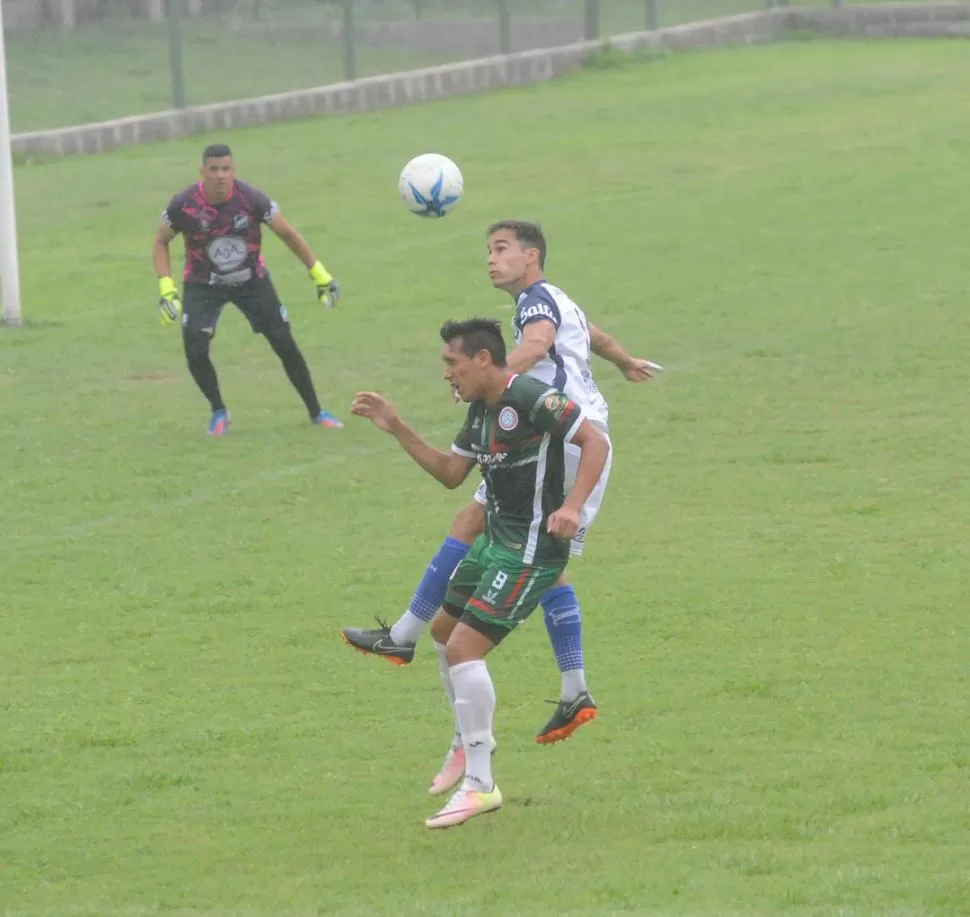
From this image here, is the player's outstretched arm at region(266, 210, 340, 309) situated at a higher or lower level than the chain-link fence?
higher

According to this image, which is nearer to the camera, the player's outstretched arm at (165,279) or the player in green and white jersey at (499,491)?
the player in green and white jersey at (499,491)

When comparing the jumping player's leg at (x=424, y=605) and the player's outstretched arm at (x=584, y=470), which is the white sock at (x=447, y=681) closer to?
the jumping player's leg at (x=424, y=605)

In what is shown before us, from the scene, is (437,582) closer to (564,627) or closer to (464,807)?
(564,627)

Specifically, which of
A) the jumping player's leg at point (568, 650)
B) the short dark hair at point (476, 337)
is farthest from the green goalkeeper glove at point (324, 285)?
the short dark hair at point (476, 337)

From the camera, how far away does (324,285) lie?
46.6 ft

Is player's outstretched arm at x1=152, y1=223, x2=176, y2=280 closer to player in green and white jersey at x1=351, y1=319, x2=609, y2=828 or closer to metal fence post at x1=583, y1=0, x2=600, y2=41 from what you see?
player in green and white jersey at x1=351, y1=319, x2=609, y2=828

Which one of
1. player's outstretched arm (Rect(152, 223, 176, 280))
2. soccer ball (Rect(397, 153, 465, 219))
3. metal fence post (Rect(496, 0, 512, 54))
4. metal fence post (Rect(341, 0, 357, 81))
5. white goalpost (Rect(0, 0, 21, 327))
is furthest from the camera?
metal fence post (Rect(496, 0, 512, 54))

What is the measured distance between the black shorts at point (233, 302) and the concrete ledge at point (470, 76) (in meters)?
12.4

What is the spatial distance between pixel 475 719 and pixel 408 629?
0.89 metres

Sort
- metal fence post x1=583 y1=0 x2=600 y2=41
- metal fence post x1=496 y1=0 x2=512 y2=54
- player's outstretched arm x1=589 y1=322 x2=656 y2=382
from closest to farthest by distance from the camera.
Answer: player's outstretched arm x1=589 y1=322 x2=656 y2=382
metal fence post x1=496 y1=0 x2=512 y2=54
metal fence post x1=583 y1=0 x2=600 y2=41

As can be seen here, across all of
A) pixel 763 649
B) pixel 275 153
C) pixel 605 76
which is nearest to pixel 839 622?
pixel 763 649

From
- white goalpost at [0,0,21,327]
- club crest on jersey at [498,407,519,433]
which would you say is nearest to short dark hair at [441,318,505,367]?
club crest on jersey at [498,407,519,433]

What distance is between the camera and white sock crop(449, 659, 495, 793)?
23.3 ft

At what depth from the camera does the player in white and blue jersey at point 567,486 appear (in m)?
7.61
